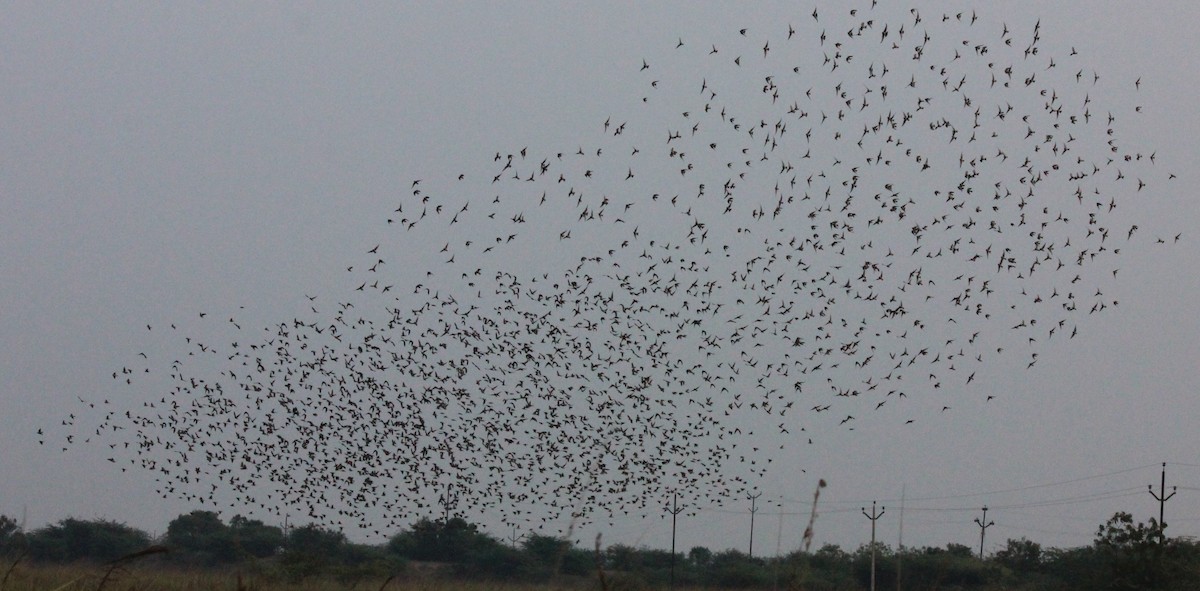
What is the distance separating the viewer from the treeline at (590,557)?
4062 cm

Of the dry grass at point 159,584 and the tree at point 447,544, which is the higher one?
the dry grass at point 159,584

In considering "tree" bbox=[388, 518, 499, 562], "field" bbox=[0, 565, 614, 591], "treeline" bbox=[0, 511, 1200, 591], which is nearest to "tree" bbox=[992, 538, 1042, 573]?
"treeline" bbox=[0, 511, 1200, 591]

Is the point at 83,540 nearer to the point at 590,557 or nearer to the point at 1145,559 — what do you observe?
the point at 590,557

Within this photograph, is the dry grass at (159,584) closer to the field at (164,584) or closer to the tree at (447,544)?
the field at (164,584)

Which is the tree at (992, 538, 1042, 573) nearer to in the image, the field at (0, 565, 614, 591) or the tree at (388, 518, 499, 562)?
the tree at (388, 518, 499, 562)

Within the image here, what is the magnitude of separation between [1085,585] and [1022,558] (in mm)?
12849

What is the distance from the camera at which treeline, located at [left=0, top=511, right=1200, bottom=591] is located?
40.6 meters

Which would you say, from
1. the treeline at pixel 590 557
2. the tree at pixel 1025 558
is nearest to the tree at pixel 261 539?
the treeline at pixel 590 557

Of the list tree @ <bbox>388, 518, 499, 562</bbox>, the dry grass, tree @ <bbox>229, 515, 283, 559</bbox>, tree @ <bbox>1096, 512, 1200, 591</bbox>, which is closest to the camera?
the dry grass

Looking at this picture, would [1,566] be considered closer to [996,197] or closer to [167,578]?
[167,578]

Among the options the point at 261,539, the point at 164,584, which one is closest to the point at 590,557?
the point at 261,539

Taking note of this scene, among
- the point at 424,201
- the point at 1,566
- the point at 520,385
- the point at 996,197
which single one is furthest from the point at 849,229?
the point at 1,566

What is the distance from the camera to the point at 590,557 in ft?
195

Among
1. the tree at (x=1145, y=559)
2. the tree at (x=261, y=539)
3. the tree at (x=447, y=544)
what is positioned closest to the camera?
the tree at (x=1145, y=559)
